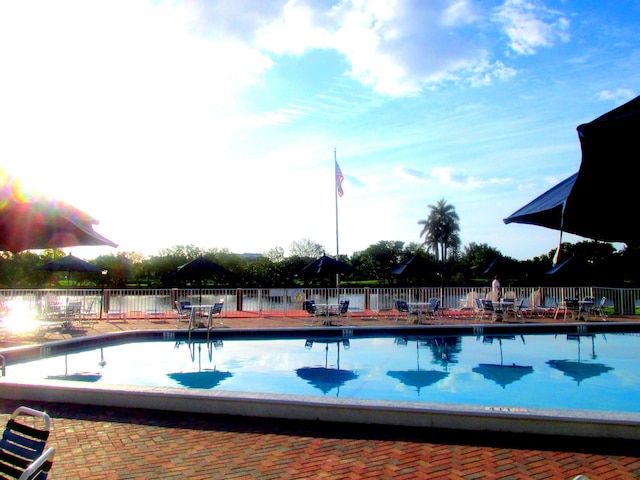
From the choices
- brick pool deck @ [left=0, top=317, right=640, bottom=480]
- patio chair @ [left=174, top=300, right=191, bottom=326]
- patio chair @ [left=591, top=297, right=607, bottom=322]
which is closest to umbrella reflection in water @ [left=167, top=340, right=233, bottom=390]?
brick pool deck @ [left=0, top=317, right=640, bottom=480]

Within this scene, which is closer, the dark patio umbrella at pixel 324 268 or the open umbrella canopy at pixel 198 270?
the open umbrella canopy at pixel 198 270

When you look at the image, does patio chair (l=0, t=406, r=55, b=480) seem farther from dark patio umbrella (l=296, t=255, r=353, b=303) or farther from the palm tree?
the palm tree

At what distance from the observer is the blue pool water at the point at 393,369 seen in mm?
8969

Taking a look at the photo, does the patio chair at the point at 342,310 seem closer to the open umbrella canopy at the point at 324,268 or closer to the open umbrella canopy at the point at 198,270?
the open umbrella canopy at the point at 324,268

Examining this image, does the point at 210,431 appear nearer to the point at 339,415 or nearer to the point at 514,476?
the point at 339,415

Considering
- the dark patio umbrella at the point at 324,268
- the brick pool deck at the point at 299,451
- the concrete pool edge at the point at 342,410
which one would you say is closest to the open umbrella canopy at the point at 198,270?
the dark patio umbrella at the point at 324,268

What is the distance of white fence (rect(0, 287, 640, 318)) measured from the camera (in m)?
18.4

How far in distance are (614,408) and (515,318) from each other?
10.2 meters

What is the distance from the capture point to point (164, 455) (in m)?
4.85

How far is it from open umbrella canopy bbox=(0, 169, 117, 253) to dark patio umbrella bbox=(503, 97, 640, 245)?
150 inches

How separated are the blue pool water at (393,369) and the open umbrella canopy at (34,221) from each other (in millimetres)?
4724

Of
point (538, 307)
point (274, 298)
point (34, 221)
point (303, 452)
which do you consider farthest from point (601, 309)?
point (34, 221)

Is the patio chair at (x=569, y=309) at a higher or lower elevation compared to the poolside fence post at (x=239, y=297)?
lower

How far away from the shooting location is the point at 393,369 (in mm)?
10922
